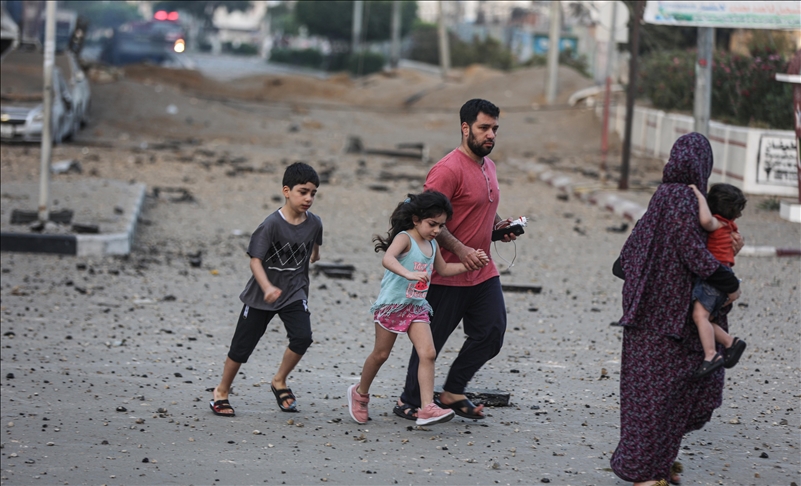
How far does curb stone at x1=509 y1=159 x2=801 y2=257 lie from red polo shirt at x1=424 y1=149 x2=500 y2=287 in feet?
22.7

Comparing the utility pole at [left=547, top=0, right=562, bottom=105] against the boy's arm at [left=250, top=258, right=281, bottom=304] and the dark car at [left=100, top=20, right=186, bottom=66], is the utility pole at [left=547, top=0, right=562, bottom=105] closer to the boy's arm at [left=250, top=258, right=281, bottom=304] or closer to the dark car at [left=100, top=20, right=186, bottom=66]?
the dark car at [left=100, top=20, right=186, bottom=66]

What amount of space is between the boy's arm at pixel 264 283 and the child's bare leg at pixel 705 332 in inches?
84.5

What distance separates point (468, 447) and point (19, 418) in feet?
8.06

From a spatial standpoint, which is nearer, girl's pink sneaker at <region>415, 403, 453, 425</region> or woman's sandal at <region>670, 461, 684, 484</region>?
woman's sandal at <region>670, 461, 684, 484</region>

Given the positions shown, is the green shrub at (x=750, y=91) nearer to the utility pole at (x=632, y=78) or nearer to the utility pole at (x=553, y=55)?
the utility pole at (x=632, y=78)

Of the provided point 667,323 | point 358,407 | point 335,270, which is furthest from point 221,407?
point 335,270

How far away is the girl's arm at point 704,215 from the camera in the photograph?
427cm

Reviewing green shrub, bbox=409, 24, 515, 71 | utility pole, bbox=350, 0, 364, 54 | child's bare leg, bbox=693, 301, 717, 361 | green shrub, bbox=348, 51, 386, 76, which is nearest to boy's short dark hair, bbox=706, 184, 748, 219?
child's bare leg, bbox=693, 301, 717, 361

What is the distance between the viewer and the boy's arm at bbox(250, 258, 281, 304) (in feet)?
17.2

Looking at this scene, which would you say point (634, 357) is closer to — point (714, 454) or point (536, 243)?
point (714, 454)

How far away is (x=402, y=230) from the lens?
5344 millimetres

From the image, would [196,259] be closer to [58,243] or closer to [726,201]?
[58,243]

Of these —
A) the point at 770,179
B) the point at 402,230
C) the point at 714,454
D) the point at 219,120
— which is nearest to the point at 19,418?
the point at 402,230

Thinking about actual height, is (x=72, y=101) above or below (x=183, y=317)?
above
